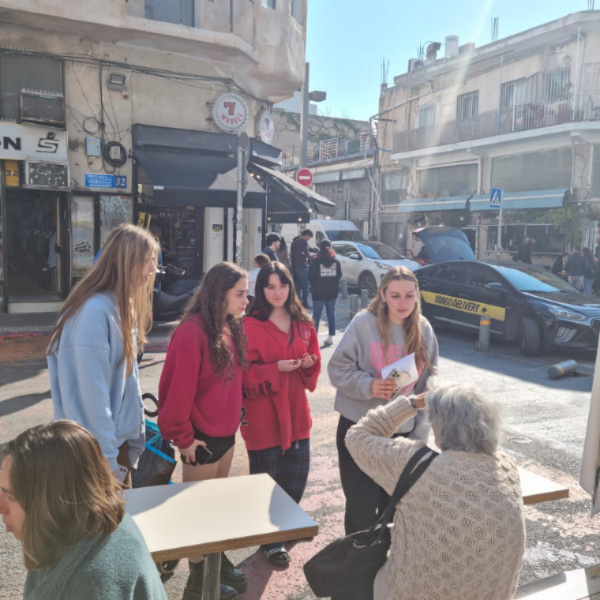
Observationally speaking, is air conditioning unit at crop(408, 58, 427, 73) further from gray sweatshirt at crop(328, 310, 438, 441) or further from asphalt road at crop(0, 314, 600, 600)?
gray sweatshirt at crop(328, 310, 438, 441)

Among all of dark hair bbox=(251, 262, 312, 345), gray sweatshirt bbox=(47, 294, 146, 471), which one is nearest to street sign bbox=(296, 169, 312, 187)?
dark hair bbox=(251, 262, 312, 345)

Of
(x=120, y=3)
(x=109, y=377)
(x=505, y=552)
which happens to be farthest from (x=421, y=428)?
(x=120, y=3)

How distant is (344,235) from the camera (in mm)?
24188

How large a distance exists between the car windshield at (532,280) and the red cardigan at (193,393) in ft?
25.8

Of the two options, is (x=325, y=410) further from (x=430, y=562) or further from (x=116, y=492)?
(x=116, y=492)

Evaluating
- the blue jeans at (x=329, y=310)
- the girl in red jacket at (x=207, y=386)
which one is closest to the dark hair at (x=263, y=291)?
the girl in red jacket at (x=207, y=386)

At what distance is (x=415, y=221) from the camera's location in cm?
2814

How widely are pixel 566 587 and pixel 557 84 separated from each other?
908 inches

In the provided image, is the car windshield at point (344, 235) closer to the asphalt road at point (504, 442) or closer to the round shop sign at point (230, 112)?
the round shop sign at point (230, 112)

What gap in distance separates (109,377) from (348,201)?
31348 millimetres

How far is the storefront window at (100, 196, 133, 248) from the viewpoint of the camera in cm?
1253

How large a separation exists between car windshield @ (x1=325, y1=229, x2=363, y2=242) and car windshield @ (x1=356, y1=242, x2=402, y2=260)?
4.61 metres

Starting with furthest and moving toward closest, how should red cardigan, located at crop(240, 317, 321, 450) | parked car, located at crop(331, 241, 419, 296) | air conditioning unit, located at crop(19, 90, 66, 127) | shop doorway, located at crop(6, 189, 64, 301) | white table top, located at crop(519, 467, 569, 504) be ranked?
parked car, located at crop(331, 241, 419, 296) < shop doorway, located at crop(6, 189, 64, 301) < air conditioning unit, located at crop(19, 90, 66, 127) < red cardigan, located at crop(240, 317, 321, 450) < white table top, located at crop(519, 467, 569, 504)

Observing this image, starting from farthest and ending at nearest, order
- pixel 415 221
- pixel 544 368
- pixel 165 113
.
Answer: pixel 415 221 → pixel 165 113 → pixel 544 368
